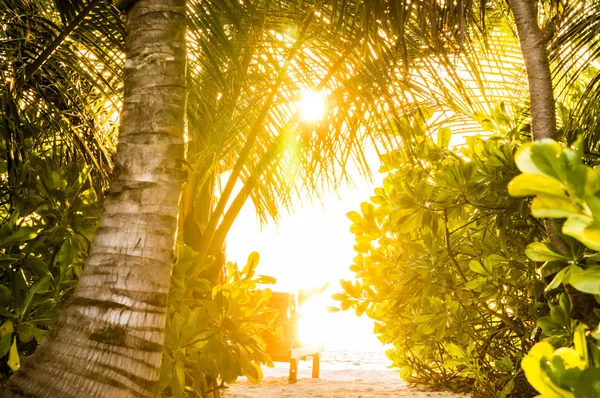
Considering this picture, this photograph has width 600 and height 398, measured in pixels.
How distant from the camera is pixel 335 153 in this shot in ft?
8.73

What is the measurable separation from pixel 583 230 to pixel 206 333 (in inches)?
71.7

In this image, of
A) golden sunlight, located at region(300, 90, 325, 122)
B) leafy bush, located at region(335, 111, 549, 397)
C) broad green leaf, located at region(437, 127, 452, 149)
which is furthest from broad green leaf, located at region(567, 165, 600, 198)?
golden sunlight, located at region(300, 90, 325, 122)

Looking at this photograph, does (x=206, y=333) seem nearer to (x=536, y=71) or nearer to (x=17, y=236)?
(x=17, y=236)

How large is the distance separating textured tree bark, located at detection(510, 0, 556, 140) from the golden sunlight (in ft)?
3.66

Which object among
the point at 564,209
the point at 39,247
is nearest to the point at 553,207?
the point at 564,209

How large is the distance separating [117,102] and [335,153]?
1.18 meters

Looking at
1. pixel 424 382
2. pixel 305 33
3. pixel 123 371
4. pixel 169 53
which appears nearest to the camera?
pixel 123 371

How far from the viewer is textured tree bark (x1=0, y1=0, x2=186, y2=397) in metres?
1.24

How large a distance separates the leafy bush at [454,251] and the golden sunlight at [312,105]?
0.43m

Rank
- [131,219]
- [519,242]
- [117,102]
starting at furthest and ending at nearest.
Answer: [117,102], [519,242], [131,219]

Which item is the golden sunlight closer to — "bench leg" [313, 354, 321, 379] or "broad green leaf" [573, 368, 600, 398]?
"broad green leaf" [573, 368, 600, 398]

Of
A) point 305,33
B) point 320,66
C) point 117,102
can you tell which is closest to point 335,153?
point 320,66

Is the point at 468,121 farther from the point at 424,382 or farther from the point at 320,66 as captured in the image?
the point at 424,382

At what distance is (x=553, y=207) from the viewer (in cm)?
47
